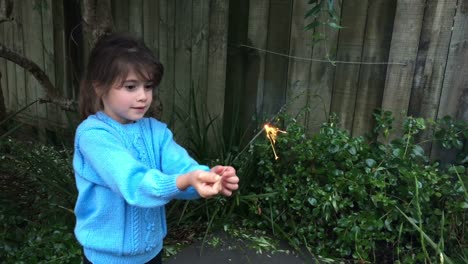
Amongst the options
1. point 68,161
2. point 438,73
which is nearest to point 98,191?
point 68,161

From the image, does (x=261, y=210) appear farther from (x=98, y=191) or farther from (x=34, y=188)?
(x=34, y=188)

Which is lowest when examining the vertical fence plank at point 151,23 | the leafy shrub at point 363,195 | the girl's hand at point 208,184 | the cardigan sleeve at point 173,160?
the leafy shrub at point 363,195

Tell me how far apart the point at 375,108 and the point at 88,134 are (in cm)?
194

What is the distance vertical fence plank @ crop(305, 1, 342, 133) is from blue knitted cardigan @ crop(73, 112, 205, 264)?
1.50 m

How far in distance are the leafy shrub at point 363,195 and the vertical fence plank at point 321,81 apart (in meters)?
0.26

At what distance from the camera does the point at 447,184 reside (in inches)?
92.2

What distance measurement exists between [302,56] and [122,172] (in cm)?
193

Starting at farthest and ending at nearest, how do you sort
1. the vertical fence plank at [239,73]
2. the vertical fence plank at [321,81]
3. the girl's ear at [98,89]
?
1. the vertical fence plank at [239,73]
2. the vertical fence plank at [321,81]
3. the girl's ear at [98,89]

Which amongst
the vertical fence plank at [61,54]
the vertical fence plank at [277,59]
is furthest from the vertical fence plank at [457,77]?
the vertical fence plank at [61,54]

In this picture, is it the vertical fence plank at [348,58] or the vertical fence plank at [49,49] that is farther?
the vertical fence plank at [49,49]

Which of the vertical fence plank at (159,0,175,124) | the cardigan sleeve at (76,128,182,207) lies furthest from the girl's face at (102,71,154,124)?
the vertical fence plank at (159,0,175,124)

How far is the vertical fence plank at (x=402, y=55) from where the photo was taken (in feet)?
8.48

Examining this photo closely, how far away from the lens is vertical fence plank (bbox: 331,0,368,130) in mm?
2754

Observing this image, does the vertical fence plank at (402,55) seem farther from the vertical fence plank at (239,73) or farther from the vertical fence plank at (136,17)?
the vertical fence plank at (136,17)
